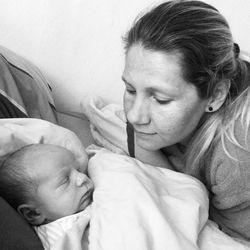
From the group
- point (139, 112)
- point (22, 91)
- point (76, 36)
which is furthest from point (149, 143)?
point (76, 36)

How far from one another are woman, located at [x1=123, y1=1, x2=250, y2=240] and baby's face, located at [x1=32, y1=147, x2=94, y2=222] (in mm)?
245

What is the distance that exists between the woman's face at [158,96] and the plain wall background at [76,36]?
0.56 metres

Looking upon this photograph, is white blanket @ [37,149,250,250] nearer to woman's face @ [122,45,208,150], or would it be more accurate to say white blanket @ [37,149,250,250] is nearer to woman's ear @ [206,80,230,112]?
woman's face @ [122,45,208,150]

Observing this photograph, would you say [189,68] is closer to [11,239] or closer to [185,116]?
[185,116]

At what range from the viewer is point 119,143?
1.69 meters

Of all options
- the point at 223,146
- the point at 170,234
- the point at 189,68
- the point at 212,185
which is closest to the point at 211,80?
the point at 189,68

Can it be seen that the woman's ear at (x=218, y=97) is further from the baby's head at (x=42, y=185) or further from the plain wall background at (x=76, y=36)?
the plain wall background at (x=76, y=36)

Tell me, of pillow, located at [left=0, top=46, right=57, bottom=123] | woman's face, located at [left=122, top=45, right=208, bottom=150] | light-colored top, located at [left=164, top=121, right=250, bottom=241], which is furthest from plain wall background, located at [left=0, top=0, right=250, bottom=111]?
light-colored top, located at [left=164, top=121, right=250, bottom=241]

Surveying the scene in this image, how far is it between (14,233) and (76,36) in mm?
1108

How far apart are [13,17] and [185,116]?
91cm

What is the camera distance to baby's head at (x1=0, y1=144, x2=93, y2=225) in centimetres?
110

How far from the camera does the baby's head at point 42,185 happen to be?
1.10 metres

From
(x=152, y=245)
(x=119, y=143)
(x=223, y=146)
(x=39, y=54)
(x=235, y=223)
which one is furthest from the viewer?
(x=39, y=54)

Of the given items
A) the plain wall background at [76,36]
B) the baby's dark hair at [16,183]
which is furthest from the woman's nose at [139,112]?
the plain wall background at [76,36]
